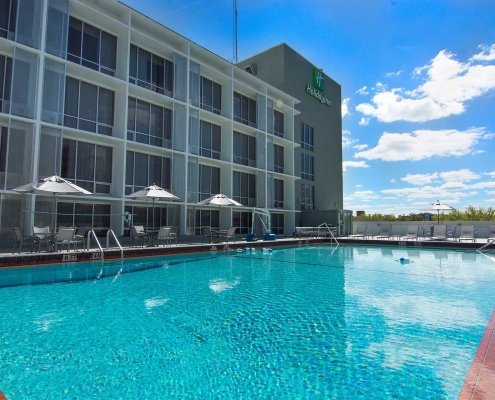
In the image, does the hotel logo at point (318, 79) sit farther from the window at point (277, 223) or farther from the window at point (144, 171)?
the window at point (144, 171)

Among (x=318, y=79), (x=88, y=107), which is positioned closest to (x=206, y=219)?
(x=88, y=107)

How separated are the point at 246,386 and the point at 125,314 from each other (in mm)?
2799

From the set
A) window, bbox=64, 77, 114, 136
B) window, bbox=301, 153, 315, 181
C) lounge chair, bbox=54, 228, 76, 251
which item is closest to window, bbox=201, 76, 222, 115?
window, bbox=64, 77, 114, 136

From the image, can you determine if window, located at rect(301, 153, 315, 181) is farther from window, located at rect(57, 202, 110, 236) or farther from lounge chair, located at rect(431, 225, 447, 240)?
window, located at rect(57, 202, 110, 236)

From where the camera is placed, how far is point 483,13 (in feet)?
42.1

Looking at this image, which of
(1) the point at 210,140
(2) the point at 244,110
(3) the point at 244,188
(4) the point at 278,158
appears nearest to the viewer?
(1) the point at 210,140

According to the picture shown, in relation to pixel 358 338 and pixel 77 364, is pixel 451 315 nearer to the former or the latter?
pixel 358 338

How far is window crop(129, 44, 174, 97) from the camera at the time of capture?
53.2 feet

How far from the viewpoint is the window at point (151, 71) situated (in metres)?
16.2

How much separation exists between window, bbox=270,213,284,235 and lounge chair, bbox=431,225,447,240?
9.48 meters

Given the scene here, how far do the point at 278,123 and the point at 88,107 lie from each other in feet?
45.2

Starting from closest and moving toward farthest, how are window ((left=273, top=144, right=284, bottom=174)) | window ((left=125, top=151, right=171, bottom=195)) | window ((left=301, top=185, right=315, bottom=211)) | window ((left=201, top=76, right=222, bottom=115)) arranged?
window ((left=125, top=151, right=171, bottom=195)) → window ((left=201, top=76, right=222, bottom=115)) → window ((left=273, top=144, right=284, bottom=174)) → window ((left=301, top=185, right=315, bottom=211))

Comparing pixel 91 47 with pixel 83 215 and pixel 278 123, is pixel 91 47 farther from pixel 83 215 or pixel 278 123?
pixel 278 123

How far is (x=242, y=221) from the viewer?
21.4 meters
